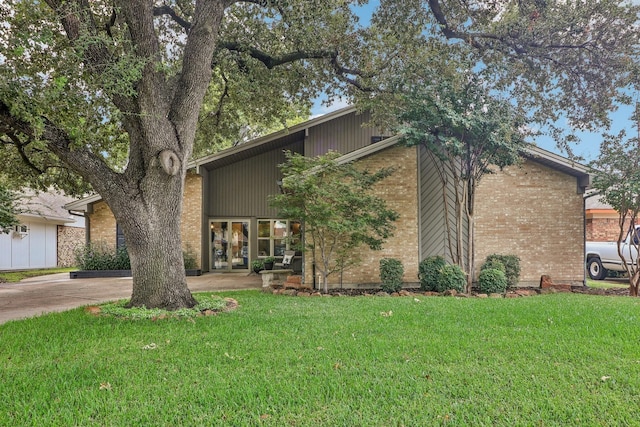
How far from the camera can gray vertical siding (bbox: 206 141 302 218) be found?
14.9 meters

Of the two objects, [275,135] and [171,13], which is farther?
[275,135]

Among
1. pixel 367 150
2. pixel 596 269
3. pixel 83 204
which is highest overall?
pixel 367 150

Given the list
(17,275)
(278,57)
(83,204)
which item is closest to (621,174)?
(278,57)

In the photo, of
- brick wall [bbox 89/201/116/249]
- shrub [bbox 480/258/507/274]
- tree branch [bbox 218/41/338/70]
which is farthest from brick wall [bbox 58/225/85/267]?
shrub [bbox 480/258/507/274]

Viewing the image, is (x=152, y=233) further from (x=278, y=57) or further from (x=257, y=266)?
(x=257, y=266)

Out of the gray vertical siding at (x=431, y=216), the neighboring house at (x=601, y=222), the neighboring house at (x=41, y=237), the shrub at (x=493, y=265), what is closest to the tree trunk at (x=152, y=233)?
the gray vertical siding at (x=431, y=216)

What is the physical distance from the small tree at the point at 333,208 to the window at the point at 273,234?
18.1 ft

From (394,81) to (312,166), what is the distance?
9.77ft

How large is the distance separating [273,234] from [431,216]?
712 cm

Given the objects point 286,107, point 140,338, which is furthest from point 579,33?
point 140,338

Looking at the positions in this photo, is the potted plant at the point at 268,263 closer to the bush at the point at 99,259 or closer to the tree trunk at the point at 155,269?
the bush at the point at 99,259

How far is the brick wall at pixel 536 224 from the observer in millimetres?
10242

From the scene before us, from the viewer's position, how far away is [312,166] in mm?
9133

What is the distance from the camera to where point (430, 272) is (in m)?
9.17
